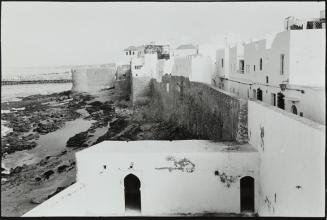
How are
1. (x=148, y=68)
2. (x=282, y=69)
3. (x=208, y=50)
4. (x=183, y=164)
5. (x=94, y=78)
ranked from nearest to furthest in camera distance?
1. (x=183, y=164)
2. (x=282, y=69)
3. (x=208, y=50)
4. (x=148, y=68)
5. (x=94, y=78)

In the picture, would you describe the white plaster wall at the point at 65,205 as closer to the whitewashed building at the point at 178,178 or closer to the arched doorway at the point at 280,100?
the whitewashed building at the point at 178,178

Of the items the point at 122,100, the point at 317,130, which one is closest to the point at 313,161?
the point at 317,130

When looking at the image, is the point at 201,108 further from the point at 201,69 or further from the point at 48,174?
the point at 48,174

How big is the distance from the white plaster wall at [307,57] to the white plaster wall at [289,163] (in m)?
3.13

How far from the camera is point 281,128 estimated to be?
8.56 m

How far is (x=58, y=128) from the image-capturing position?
102 feet

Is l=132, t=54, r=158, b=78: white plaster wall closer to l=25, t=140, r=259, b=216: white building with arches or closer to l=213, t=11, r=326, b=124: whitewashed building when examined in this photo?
l=213, t=11, r=326, b=124: whitewashed building

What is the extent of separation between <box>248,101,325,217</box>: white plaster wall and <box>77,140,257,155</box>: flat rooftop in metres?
0.86

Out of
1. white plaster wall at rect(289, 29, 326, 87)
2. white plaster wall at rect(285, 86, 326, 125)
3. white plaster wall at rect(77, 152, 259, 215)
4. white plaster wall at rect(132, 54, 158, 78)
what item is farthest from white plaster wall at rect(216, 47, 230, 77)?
white plaster wall at rect(77, 152, 259, 215)

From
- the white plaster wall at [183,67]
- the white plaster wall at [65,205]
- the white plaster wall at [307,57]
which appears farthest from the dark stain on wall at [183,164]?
the white plaster wall at [183,67]

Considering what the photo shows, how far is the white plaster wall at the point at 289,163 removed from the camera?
656 centimetres

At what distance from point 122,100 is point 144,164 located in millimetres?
29581

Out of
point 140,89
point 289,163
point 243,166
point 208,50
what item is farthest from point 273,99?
point 140,89

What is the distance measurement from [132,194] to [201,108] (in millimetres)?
7130
